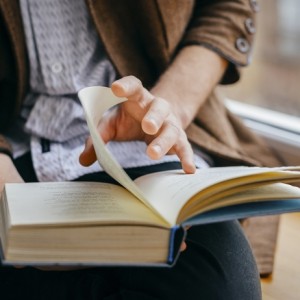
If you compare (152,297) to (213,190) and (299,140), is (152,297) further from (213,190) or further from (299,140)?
(299,140)

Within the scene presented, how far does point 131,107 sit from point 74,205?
0.20 m

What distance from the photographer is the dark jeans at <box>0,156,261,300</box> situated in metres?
0.64

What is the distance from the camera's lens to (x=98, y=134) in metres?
0.54

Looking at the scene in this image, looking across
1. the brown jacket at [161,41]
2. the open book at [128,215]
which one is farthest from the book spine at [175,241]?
the brown jacket at [161,41]

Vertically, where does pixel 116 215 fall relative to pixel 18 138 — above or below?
above

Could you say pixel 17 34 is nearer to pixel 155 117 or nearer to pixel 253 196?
pixel 155 117

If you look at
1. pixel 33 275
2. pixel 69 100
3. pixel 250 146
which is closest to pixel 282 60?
pixel 250 146

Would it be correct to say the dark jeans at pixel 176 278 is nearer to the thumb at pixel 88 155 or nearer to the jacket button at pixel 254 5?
the thumb at pixel 88 155

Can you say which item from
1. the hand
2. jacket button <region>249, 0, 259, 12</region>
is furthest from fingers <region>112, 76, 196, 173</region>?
jacket button <region>249, 0, 259, 12</region>

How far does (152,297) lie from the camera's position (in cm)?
63

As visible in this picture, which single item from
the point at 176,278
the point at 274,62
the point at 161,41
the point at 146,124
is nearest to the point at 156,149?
the point at 146,124

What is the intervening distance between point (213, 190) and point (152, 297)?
0.17 metres

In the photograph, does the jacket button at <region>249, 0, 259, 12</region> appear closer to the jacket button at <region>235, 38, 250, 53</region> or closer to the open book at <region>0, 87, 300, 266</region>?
the jacket button at <region>235, 38, 250, 53</region>

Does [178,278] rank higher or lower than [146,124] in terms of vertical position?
lower
